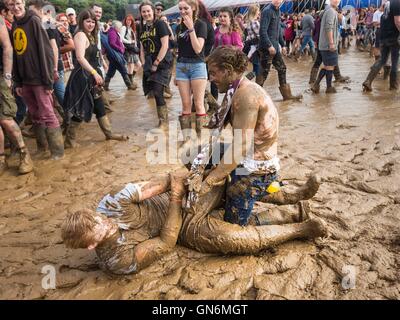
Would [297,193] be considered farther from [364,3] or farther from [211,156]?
[364,3]

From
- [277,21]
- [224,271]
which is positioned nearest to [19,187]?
[224,271]

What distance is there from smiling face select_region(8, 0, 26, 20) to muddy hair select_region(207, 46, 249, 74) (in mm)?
2729

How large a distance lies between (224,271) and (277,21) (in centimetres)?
509

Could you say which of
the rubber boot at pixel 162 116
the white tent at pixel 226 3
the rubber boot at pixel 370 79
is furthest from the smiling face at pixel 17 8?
the white tent at pixel 226 3

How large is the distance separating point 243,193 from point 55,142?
293 centimetres

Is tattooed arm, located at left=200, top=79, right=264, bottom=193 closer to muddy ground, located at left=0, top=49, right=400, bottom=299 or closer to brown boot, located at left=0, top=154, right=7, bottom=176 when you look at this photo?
muddy ground, located at left=0, top=49, right=400, bottom=299

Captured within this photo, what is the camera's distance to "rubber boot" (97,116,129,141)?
197 inches

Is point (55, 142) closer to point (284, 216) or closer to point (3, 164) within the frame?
point (3, 164)

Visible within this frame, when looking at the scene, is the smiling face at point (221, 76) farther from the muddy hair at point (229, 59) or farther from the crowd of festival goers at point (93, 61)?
the crowd of festival goers at point (93, 61)

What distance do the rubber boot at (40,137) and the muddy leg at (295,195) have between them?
322 cm

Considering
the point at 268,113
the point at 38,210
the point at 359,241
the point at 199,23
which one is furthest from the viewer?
the point at 199,23

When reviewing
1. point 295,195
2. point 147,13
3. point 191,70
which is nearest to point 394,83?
point 191,70

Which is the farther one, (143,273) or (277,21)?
(277,21)

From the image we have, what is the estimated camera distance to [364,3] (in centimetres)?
1850
